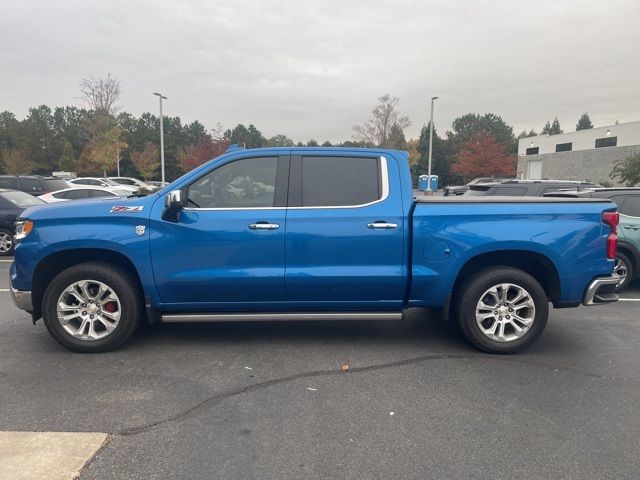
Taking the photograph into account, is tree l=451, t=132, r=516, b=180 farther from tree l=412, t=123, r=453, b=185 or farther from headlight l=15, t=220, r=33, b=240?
headlight l=15, t=220, r=33, b=240

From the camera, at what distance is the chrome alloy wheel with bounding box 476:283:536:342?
450 cm

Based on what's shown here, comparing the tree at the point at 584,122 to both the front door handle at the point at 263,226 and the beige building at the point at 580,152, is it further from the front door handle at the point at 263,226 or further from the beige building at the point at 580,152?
the front door handle at the point at 263,226

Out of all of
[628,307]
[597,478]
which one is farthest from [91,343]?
[628,307]

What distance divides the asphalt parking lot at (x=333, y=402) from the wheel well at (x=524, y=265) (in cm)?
64

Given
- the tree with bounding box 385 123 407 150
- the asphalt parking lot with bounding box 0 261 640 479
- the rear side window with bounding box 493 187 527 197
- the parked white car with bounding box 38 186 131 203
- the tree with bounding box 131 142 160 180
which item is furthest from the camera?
the tree with bounding box 131 142 160 180

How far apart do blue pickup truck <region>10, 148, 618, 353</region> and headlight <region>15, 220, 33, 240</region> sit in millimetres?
11

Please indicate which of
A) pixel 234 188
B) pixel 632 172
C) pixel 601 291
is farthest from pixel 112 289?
pixel 632 172

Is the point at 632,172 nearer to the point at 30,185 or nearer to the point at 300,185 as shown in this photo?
the point at 300,185

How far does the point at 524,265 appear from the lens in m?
4.77

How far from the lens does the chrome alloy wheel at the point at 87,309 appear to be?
4422mm

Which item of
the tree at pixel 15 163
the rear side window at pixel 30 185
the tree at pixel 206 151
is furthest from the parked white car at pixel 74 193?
the tree at pixel 15 163

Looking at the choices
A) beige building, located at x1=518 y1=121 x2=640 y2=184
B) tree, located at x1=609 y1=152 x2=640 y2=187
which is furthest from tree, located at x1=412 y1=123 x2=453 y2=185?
tree, located at x1=609 y1=152 x2=640 y2=187

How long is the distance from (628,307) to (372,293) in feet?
13.7

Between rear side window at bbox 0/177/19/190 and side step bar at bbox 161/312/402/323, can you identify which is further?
rear side window at bbox 0/177/19/190
